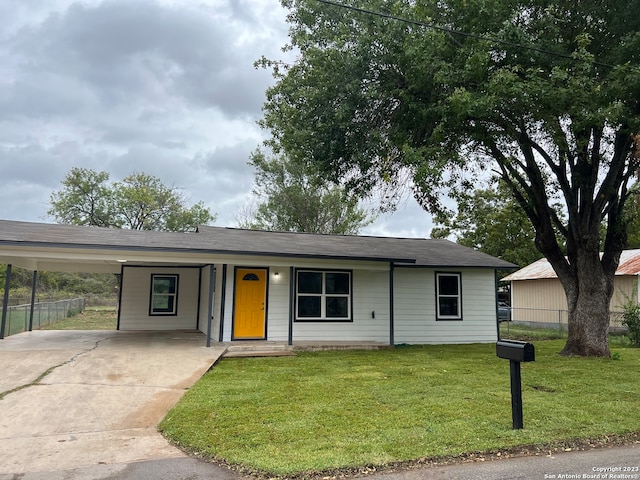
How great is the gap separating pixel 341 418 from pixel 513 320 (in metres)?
22.1

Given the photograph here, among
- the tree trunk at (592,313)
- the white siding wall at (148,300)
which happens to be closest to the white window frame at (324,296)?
the white siding wall at (148,300)

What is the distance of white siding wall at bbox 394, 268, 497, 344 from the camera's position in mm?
13297

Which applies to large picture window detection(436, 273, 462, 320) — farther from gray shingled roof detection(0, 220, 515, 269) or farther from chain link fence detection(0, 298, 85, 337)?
chain link fence detection(0, 298, 85, 337)

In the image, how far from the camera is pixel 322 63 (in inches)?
365

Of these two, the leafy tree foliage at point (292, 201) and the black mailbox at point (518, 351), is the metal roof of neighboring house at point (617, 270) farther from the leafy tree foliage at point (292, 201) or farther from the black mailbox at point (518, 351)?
the black mailbox at point (518, 351)

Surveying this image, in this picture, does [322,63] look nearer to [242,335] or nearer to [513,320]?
[242,335]

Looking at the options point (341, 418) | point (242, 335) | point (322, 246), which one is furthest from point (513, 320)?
point (341, 418)

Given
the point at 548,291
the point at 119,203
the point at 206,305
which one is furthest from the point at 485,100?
the point at 119,203

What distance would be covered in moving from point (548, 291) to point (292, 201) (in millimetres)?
16229

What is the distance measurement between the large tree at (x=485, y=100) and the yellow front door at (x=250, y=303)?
135 inches

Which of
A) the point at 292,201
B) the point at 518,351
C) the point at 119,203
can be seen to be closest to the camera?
the point at 518,351

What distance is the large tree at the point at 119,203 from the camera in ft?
112

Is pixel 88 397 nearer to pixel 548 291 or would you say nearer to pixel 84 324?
pixel 84 324

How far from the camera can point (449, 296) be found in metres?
13.7
